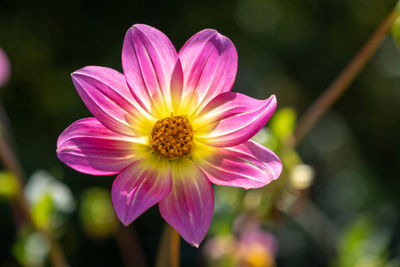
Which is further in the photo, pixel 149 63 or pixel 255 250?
pixel 255 250

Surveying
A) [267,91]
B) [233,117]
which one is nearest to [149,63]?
[233,117]

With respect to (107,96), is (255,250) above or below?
below

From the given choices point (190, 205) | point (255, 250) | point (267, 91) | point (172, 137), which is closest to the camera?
point (190, 205)

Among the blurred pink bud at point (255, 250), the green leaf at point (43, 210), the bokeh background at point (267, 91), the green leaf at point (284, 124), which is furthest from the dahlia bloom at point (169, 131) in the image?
the bokeh background at point (267, 91)

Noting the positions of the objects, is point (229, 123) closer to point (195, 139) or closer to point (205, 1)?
point (195, 139)

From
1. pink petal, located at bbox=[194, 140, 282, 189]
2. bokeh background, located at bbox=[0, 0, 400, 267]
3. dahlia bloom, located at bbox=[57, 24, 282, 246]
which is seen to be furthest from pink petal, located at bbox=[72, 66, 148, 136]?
bokeh background, located at bbox=[0, 0, 400, 267]

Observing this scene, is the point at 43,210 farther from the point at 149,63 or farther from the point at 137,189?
the point at 149,63

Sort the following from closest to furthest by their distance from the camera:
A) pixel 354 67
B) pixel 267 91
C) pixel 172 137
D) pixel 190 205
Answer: pixel 190 205 → pixel 172 137 → pixel 354 67 → pixel 267 91

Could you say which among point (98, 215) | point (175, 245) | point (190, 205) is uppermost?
point (190, 205)
